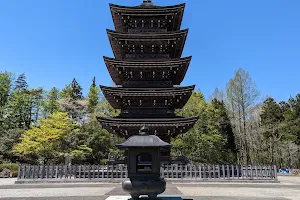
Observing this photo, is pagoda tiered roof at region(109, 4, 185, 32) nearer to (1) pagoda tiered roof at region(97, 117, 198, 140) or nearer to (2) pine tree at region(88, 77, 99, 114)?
(1) pagoda tiered roof at region(97, 117, 198, 140)

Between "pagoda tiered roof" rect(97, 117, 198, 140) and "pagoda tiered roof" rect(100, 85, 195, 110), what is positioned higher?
"pagoda tiered roof" rect(100, 85, 195, 110)

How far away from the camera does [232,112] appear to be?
117ft

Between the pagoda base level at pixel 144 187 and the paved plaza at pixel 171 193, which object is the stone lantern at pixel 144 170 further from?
the paved plaza at pixel 171 193

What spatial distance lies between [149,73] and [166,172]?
8.21 meters

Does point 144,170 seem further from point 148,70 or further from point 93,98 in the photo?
point 93,98

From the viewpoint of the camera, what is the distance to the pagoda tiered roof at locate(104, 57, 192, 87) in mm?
17516

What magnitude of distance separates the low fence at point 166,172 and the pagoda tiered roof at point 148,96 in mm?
5129

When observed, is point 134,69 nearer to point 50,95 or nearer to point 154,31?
point 154,31

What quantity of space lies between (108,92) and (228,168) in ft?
36.7

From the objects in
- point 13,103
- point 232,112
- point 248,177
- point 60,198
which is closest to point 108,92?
point 60,198

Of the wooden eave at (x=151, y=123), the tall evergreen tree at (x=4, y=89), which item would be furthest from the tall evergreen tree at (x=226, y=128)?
the tall evergreen tree at (x=4, y=89)

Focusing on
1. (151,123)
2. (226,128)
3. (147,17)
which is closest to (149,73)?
(151,123)

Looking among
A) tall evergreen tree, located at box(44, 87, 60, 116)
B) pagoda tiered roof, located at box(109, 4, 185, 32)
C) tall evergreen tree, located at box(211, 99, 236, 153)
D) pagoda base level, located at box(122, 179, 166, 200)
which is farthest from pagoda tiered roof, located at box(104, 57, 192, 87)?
tall evergreen tree, located at box(44, 87, 60, 116)

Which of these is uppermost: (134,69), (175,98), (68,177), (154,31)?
(154,31)
